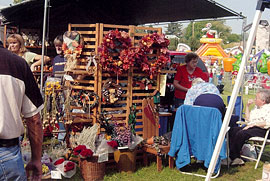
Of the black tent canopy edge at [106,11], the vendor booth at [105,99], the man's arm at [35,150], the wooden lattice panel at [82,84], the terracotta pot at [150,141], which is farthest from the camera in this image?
the black tent canopy edge at [106,11]

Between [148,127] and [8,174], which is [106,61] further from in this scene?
[8,174]

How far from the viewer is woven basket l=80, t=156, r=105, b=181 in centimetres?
420

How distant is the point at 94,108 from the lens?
4.77 m

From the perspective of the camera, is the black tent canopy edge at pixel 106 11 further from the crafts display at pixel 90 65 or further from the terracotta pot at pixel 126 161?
the terracotta pot at pixel 126 161

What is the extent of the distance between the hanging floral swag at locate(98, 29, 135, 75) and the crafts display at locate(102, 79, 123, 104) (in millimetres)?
175

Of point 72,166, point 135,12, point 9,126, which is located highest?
point 135,12

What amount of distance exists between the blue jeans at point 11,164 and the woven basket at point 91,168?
2.48 metres

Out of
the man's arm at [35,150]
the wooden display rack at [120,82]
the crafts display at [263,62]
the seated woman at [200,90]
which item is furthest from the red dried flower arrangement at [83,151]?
the crafts display at [263,62]

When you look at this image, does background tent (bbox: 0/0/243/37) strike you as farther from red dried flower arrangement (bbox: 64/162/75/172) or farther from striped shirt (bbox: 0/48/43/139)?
striped shirt (bbox: 0/48/43/139)

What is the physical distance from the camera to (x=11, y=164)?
168 cm

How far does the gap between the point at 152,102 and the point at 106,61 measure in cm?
97

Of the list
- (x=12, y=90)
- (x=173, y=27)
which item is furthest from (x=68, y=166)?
(x=173, y=27)

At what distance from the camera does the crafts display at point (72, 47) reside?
4715 millimetres

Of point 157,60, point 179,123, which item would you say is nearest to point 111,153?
point 179,123
